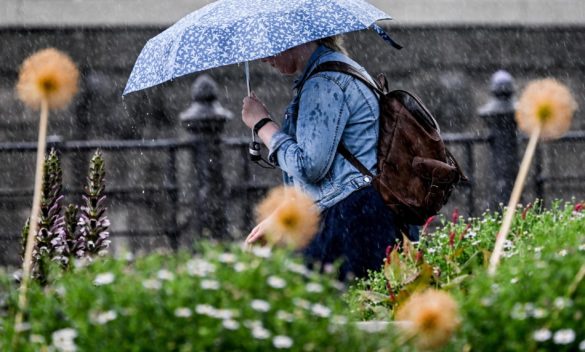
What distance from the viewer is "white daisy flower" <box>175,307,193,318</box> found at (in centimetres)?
313

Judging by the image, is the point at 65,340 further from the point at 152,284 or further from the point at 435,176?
the point at 435,176

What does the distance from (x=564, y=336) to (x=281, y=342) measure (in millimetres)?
683

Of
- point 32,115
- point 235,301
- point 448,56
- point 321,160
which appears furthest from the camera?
point 448,56

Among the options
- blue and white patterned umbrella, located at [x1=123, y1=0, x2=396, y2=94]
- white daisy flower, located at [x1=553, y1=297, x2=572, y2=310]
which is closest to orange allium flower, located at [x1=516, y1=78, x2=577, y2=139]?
white daisy flower, located at [x1=553, y1=297, x2=572, y2=310]

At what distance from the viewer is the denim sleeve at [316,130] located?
516 centimetres

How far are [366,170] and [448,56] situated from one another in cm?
767

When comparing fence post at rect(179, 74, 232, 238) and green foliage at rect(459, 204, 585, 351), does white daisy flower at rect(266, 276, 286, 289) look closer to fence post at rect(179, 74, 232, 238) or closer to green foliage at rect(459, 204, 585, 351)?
green foliage at rect(459, 204, 585, 351)

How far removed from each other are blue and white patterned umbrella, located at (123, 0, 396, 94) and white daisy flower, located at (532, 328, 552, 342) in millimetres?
2292

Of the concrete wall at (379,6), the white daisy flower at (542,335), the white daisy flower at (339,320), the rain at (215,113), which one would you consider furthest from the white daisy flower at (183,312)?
the concrete wall at (379,6)

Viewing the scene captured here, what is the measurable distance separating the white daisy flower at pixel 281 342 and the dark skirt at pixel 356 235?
215cm

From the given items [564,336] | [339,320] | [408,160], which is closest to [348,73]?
[408,160]

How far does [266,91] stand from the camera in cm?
1234

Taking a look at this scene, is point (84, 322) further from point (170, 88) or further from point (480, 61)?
point (480, 61)

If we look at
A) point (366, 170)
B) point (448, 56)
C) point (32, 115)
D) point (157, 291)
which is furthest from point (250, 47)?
point (448, 56)
